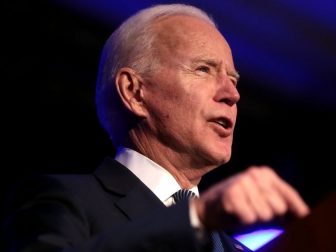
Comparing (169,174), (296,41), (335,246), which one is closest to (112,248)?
(335,246)

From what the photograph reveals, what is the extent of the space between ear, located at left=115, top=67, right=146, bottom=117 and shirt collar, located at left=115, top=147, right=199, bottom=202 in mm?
108

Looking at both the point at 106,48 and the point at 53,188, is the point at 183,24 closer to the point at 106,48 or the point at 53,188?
the point at 106,48

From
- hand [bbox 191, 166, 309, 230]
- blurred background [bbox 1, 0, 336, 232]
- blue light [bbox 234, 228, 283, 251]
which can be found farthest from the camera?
blue light [bbox 234, 228, 283, 251]

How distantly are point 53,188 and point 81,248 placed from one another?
13.2 inches

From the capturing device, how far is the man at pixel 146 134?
1.19 metres

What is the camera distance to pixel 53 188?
127cm

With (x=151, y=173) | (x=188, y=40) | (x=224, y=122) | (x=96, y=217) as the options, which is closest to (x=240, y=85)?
(x=188, y=40)

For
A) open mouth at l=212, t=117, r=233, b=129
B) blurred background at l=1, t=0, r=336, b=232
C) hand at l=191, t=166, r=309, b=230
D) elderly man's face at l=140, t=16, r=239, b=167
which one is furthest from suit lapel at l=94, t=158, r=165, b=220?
blurred background at l=1, t=0, r=336, b=232

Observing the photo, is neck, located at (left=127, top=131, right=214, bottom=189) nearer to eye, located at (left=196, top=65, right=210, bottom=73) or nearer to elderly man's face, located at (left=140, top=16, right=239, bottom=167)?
elderly man's face, located at (left=140, top=16, right=239, bottom=167)

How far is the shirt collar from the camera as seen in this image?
4.74ft

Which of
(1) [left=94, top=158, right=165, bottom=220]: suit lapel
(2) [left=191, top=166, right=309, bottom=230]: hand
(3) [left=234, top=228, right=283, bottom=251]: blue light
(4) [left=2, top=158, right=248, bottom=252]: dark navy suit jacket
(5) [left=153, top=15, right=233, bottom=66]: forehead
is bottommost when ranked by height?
(3) [left=234, top=228, right=283, bottom=251]: blue light

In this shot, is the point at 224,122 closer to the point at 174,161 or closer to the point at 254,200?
the point at 174,161

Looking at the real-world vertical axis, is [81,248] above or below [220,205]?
below

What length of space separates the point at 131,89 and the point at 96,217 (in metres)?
0.45
